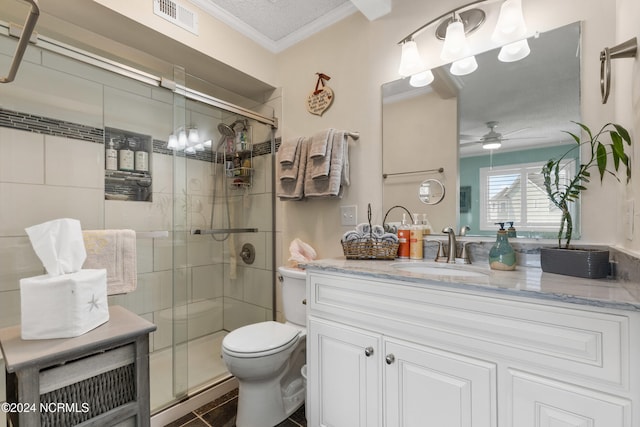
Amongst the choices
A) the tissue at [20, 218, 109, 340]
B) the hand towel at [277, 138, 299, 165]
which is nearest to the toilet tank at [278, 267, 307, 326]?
the hand towel at [277, 138, 299, 165]

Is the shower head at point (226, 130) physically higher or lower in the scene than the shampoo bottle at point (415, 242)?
higher

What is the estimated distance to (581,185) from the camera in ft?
3.97

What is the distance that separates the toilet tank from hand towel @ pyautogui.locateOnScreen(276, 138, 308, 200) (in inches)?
18.9

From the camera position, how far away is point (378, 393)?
1.16 meters

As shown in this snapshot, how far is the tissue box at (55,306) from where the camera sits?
97cm

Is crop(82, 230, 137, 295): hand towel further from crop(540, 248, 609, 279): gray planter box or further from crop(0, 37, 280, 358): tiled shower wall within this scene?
crop(540, 248, 609, 279): gray planter box

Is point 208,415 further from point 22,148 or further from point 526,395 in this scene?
point 22,148

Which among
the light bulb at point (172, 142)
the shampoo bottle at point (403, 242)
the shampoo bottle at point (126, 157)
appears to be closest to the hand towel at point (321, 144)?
the shampoo bottle at point (403, 242)

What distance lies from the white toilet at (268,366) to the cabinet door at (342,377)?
0.67 ft

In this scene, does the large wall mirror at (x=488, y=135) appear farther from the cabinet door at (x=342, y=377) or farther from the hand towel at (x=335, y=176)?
the cabinet door at (x=342, y=377)

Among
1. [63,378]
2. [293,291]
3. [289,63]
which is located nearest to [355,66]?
[289,63]

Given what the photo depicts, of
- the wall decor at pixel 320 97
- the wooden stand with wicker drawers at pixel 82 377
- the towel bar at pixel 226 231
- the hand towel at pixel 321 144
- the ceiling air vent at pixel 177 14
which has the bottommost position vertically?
the wooden stand with wicker drawers at pixel 82 377

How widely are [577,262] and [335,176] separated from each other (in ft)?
3.86

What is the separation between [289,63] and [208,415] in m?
2.39
